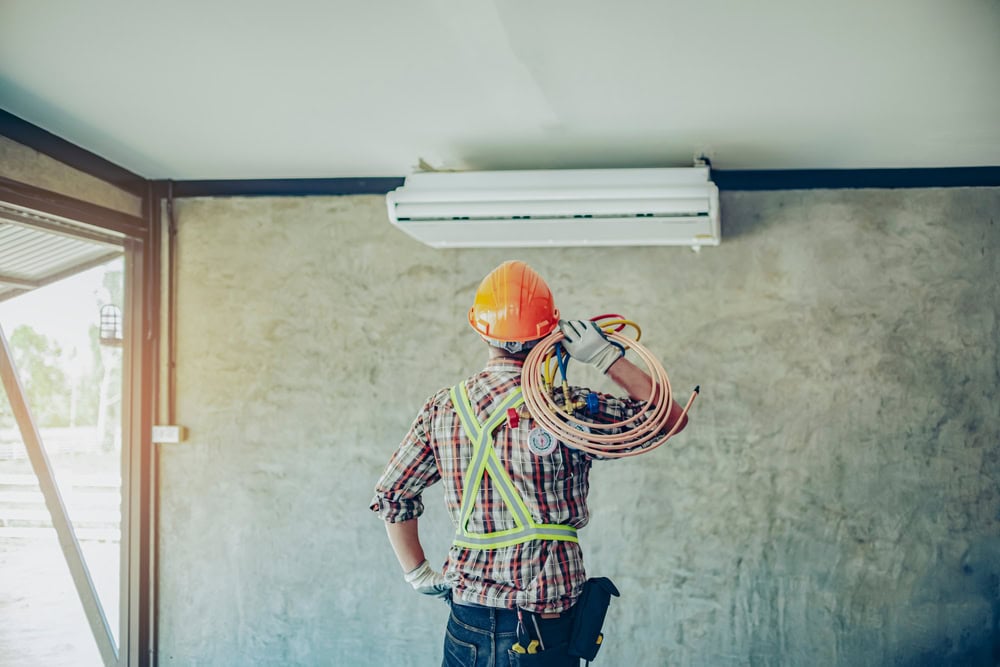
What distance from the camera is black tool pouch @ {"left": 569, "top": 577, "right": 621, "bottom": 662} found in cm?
190

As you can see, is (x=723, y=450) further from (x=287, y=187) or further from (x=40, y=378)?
(x=40, y=378)

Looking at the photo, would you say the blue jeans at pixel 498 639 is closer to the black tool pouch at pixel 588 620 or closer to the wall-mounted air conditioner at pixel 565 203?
the black tool pouch at pixel 588 620

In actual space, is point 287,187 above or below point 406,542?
above

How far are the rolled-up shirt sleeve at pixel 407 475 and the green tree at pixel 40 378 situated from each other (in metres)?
1.88

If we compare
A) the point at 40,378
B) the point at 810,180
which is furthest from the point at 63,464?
the point at 810,180

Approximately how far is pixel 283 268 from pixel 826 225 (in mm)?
2641

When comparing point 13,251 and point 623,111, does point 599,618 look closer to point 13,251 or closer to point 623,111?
point 623,111

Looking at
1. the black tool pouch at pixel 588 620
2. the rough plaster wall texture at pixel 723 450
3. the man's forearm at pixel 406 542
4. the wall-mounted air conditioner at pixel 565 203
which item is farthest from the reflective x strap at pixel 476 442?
the rough plaster wall texture at pixel 723 450

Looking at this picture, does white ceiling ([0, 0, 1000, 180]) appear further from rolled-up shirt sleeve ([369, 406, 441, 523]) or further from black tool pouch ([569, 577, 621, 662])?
black tool pouch ([569, 577, 621, 662])

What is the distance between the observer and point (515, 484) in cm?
189

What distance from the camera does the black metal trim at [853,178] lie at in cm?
344

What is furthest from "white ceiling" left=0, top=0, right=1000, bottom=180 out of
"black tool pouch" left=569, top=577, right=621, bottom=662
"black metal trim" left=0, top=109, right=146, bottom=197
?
"black tool pouch" left=569, top=577, right=621, bottom=662

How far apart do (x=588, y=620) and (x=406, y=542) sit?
56 cm

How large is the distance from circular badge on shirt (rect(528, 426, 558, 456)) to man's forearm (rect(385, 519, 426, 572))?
1.60 ft
